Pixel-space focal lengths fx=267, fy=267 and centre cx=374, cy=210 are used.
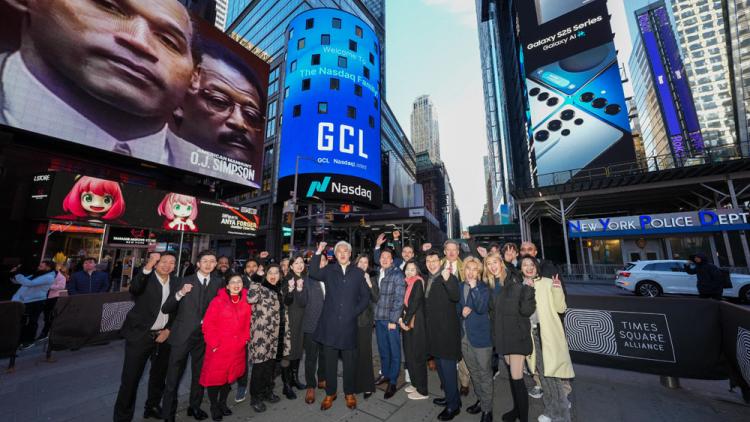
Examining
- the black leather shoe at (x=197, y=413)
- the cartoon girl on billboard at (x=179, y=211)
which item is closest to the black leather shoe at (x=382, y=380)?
the black leather shoe at (x=197, y=413)

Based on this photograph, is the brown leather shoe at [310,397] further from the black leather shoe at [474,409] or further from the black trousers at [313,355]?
the black leather shoe at [474,409]

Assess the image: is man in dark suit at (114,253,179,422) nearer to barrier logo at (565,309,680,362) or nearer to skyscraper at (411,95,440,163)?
barrier logo at (565,309,680,362)

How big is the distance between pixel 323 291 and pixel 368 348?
3.86 ft

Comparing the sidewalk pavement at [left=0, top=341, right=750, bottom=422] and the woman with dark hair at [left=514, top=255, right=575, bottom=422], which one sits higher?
the woman with dark hair at [left=514, top=255, right=575, bottom=422]

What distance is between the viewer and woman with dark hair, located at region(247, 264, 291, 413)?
149 inches

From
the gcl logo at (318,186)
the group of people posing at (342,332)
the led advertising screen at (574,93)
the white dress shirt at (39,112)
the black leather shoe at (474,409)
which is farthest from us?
the gcl logo at (318,186)

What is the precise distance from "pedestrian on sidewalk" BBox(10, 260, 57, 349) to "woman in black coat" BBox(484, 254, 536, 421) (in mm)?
9979

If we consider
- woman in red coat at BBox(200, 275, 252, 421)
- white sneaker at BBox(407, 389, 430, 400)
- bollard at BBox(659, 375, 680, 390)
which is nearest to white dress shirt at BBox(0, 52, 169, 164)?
woman in red coat at BBox(200, 275, 252, 421)

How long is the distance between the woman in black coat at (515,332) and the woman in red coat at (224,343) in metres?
3.39

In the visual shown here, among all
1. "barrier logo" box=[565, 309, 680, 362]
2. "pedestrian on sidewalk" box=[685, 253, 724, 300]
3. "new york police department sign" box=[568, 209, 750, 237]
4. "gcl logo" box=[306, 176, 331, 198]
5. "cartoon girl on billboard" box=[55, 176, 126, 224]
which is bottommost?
"barrier logo" box=[565, 309, 680, 362]

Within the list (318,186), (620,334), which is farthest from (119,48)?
(620,334)

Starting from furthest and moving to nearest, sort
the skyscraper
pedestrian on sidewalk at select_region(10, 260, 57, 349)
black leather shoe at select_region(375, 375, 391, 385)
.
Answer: the skyscraper, pedestrian on sidewalk at select_region(10, 260, 57, 349), black leather shoe at select_region(375, 375, 391, 385)

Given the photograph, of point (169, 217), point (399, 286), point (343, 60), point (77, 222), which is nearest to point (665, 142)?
point (343, 60)

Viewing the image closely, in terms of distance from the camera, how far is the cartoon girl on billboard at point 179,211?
49.3ft
